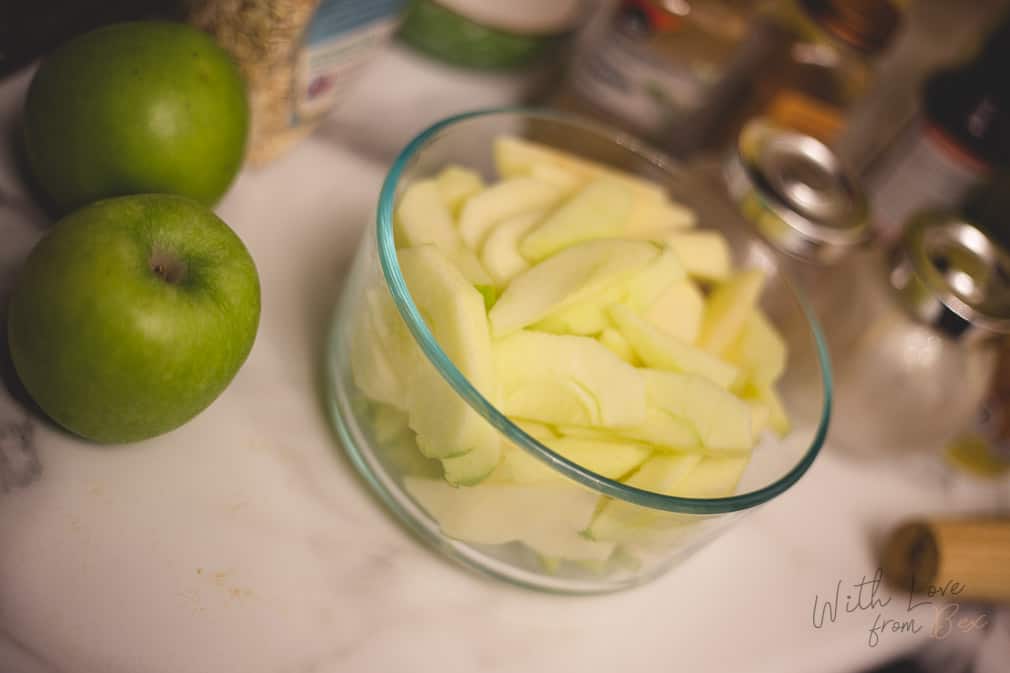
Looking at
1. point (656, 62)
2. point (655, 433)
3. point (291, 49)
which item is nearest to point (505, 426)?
point (655, 433)

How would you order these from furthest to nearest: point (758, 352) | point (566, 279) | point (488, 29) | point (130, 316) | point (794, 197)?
point (488, 29)
point (794, 197)
point (758, 352)
point (566, 279)
point (130, 316)

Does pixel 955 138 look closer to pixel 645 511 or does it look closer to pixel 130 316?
pixel 645 511

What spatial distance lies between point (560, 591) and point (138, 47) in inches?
18.8

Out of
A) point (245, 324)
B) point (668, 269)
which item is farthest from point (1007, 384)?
point (245, 324)

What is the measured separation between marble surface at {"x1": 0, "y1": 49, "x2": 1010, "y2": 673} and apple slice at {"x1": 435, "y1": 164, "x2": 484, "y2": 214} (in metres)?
0.14

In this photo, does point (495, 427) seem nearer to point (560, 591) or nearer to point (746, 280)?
point (560, 591)

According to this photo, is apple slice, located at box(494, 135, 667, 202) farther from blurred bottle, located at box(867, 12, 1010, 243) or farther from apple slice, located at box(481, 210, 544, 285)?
blurred bottle, located at box(867, 12, 1010, 243)

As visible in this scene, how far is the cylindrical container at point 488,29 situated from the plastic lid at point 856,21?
10.5 inches

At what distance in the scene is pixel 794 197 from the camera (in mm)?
768

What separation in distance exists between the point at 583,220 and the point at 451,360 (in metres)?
0.18

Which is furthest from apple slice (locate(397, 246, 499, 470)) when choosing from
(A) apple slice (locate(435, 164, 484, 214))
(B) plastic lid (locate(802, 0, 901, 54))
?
(B) plastic lid (locate(802, 0, 901, 54))

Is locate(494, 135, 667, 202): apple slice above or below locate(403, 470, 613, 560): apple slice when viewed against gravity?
above

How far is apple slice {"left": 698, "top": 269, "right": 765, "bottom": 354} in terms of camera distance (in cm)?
66

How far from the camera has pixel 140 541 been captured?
20.1 inches
